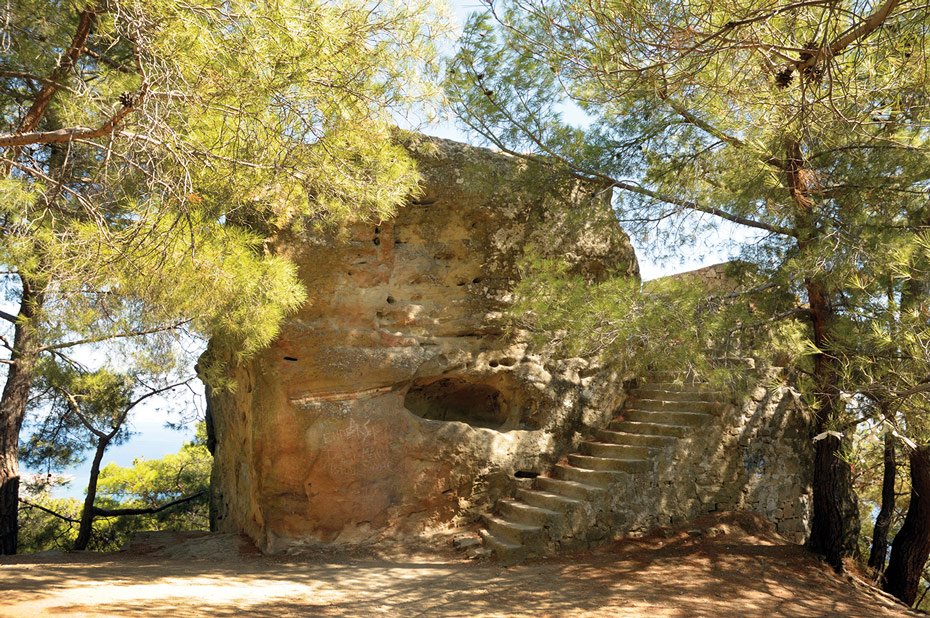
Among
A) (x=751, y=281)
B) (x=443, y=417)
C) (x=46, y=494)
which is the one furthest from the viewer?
(x=46, y=494)

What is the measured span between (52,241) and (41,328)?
2943mm

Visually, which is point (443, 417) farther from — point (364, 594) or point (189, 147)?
point (189, 147)

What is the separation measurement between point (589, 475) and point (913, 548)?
135 inches

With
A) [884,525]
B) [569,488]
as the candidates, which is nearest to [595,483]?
[569,488]

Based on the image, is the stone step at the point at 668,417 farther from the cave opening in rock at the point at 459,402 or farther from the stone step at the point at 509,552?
the stone step at the point at 509,552

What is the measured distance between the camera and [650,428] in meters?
7.70

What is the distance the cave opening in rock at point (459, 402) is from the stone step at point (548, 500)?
1057 millimetres

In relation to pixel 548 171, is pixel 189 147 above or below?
below

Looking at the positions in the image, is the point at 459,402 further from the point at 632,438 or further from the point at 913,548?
the point at 913,548

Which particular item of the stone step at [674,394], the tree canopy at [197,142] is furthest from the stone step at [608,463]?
the tree canopy at [197,142]

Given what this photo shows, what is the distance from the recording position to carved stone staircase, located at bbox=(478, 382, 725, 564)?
6414 mm

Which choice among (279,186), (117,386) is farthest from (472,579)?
(117,386)

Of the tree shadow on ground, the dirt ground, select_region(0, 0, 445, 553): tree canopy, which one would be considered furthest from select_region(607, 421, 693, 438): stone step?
select_region(0, 0, 445, 553): tree canopy

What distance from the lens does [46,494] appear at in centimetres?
1105
